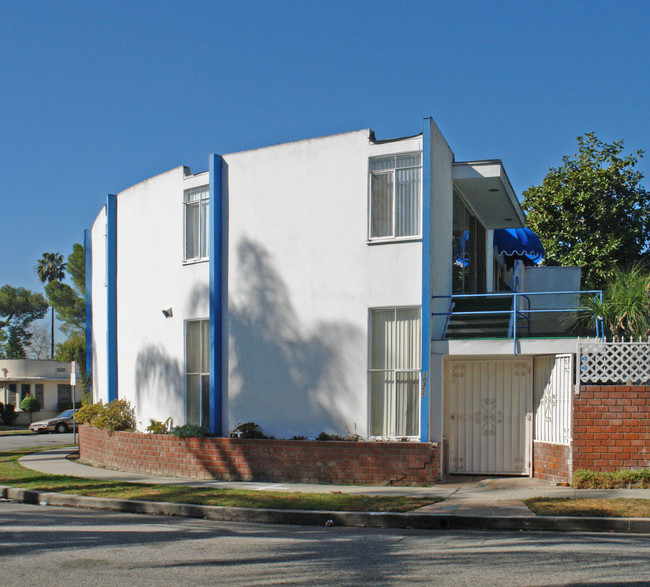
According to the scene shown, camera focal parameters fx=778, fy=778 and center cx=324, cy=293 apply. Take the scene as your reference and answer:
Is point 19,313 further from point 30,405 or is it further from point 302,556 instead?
point 302,556

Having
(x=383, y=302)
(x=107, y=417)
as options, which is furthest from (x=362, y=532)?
(x=107, y=417)

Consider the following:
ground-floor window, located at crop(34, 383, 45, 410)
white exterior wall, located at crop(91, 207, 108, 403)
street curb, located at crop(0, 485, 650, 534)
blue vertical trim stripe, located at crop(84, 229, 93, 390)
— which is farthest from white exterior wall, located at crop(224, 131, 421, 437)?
ground-floor window, located at crop(34, 383, 45, 410)

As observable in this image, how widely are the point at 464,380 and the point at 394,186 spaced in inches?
155

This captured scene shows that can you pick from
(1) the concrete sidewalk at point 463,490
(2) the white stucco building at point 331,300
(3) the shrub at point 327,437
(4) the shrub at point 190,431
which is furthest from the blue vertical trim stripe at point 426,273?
(4) the shrub at point 190,431

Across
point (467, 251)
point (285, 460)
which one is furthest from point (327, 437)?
point (467, 251)

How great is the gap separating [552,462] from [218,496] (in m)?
5.72

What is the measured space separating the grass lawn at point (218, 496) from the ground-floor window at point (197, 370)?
258 cm

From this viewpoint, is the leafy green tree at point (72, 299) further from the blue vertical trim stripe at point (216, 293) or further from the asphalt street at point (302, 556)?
the asphalt street at point (302, 556)

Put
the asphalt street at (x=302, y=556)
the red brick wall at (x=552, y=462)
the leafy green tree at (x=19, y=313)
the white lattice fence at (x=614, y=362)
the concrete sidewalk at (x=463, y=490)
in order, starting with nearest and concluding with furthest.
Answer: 1. the asphalt street at (x=302, y=556)
2. the concrete sidewalk at (x=463, y=490)
3. the white lattice fence at (x=614, y=362)
4. the red brick wall at (x=552, y=462)
5. the leafy green tree at (x=19, y=313)

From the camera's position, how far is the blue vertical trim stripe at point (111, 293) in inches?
776

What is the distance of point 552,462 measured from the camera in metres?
13.4

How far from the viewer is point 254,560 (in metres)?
7.72

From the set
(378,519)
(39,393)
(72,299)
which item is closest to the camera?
(378,519)

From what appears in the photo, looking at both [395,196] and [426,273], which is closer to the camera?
[426,273]
